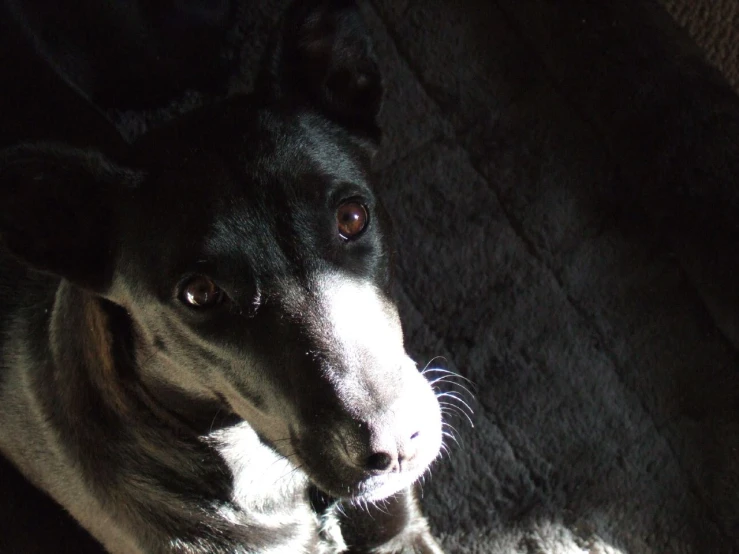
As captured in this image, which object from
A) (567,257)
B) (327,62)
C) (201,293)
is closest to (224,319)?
(201,293)

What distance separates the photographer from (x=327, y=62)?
1.90 metres

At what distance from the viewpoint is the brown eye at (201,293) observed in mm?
1655

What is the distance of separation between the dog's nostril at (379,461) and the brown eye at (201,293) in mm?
444

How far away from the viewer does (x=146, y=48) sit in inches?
109

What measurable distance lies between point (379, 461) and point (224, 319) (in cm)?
43

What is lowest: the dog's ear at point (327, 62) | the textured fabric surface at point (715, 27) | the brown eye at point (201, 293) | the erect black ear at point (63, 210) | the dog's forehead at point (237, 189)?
the erect black ear at point (63, 210)

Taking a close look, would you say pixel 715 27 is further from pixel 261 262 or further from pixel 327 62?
pixel 261 262

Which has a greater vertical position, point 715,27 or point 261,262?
point 715,27

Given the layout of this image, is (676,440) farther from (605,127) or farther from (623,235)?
(605,127)

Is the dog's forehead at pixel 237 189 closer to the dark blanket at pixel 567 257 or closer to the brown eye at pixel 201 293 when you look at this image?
the brown eye at pixel 201 293

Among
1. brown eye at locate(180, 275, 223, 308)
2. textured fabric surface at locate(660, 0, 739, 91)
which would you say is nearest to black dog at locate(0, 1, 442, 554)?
brown eye at locate(180, 275, 223, 308)

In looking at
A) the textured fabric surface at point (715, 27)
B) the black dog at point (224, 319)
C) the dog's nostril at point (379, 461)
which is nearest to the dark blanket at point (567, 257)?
the textured fabric surface at point (715, 27)

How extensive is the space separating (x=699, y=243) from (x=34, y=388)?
2026 mm

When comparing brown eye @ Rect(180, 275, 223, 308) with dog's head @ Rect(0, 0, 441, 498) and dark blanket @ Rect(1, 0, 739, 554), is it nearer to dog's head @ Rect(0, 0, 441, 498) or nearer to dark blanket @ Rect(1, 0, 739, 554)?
dog's head @ Rect(0, 0, 441, 498)
